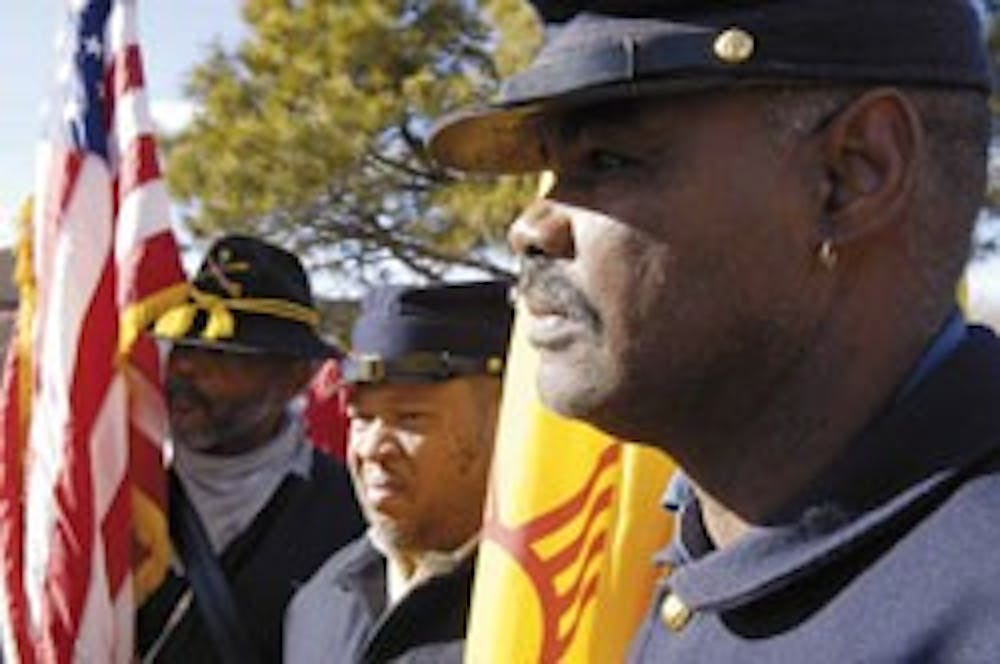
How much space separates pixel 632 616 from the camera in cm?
208

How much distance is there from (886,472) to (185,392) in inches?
106

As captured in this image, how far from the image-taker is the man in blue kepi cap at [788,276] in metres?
1.16

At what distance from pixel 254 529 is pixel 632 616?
1.64 m

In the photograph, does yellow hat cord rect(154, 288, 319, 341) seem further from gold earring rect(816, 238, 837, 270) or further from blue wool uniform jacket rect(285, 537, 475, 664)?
gold earring rect(816, 238, 837, 270)

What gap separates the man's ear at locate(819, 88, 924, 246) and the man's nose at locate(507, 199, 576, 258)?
19cm

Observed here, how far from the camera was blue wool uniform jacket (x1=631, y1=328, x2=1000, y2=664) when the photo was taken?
1087mm

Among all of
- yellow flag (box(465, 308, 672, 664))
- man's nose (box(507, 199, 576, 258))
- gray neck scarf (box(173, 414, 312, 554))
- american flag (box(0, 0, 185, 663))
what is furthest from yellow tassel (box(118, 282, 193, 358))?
man's nose (box(507, 199, 576, 258))

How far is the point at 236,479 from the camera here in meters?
3.59

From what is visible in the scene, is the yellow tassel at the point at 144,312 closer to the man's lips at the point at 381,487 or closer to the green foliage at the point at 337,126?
the man's lips at the point at 381,487

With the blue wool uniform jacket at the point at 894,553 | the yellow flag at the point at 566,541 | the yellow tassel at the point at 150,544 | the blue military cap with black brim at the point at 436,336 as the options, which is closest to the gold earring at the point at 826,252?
the blue wool uniform jacket at the point at 894,553

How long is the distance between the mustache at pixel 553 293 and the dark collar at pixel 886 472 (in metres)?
0.21

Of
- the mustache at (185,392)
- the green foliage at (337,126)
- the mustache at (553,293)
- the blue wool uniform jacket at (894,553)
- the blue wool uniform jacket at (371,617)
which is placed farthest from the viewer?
the green foliage at (337,126)

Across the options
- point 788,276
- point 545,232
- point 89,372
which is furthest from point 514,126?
point 89,372

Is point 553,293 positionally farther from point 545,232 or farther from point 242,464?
point 242,464
